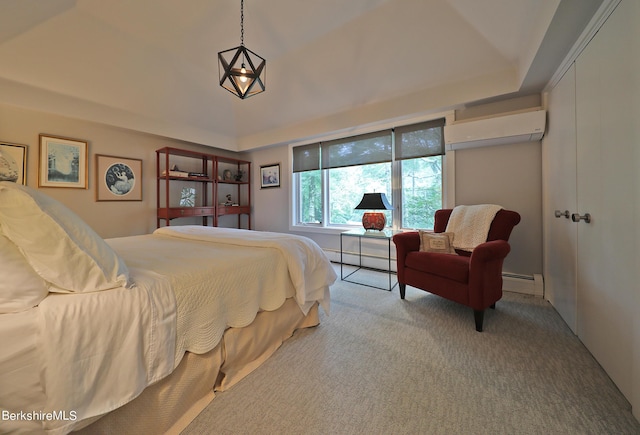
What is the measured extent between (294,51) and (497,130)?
96.2 inches

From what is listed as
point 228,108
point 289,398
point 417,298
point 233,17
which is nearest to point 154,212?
point 228,108

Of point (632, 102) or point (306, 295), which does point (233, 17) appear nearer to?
point (306, 295)

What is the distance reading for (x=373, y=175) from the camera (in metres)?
3.61

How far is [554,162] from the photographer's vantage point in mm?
2125

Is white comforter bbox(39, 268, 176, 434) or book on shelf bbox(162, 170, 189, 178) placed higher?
book on shelf bbox(162, 170, 189, 178)

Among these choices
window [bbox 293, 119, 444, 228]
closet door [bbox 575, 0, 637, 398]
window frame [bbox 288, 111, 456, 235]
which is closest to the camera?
closet door [bbox 575, 0, 637, 398]

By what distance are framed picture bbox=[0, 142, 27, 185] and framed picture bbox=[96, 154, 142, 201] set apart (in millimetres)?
628

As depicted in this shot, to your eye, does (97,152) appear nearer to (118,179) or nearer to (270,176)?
(118,179)

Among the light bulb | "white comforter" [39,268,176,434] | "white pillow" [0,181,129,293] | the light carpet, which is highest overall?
the light bulb

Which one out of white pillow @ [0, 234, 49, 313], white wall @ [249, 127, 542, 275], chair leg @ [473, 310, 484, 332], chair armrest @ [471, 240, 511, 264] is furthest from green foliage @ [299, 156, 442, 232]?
white pillow @ [0, 234, 49, 313]

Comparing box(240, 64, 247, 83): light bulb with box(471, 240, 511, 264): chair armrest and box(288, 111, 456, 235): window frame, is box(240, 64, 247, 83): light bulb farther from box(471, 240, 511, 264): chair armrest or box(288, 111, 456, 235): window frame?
box(471, 240, 511, 264): chair armrest

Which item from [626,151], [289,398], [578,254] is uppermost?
[626,151]

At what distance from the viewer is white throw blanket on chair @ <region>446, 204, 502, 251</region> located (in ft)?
7.28

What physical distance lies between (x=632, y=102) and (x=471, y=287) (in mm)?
1337
